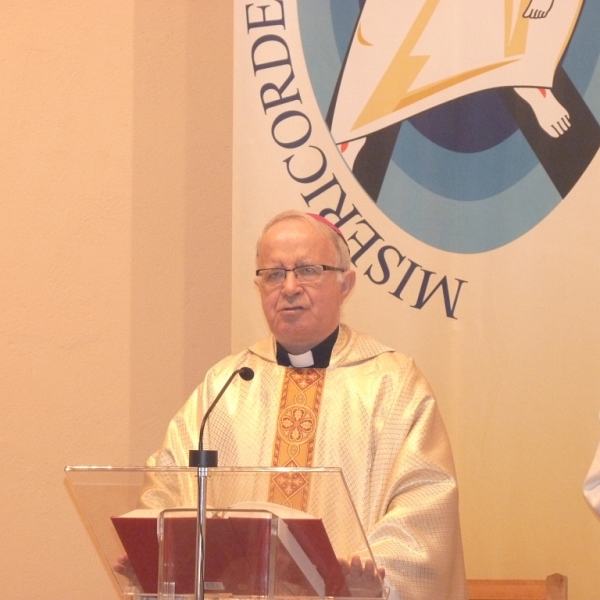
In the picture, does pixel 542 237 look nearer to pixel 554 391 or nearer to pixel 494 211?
pixel 494 211

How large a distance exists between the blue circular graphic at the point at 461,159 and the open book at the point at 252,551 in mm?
2712

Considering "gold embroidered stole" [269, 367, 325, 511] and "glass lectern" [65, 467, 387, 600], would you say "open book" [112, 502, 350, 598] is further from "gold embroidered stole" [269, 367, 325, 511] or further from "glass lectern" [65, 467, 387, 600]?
"gold embroidered stole" [269, 367, 325, 511]

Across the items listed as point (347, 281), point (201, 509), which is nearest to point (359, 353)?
point (347, 281)

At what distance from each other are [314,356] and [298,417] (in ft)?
0.91

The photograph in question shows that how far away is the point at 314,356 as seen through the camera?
14.3 ft

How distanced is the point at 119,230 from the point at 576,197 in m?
2.21

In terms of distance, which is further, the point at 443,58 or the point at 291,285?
the point at 443,58

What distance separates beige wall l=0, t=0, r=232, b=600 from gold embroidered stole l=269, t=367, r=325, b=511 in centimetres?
125

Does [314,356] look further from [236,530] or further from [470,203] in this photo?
[236,530]

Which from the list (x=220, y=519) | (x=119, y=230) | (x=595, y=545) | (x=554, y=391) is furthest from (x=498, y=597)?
(x=119, y=230)

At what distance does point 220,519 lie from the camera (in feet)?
8.54

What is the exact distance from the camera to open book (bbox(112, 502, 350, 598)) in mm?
2604

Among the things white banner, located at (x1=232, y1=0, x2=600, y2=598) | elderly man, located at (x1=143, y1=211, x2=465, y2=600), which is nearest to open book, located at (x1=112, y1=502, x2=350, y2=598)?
elderly man, located at (x1=143, y1=211, x2=465, y2=600)

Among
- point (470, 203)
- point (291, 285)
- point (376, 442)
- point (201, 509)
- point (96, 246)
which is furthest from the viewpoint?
point (96, 246)
